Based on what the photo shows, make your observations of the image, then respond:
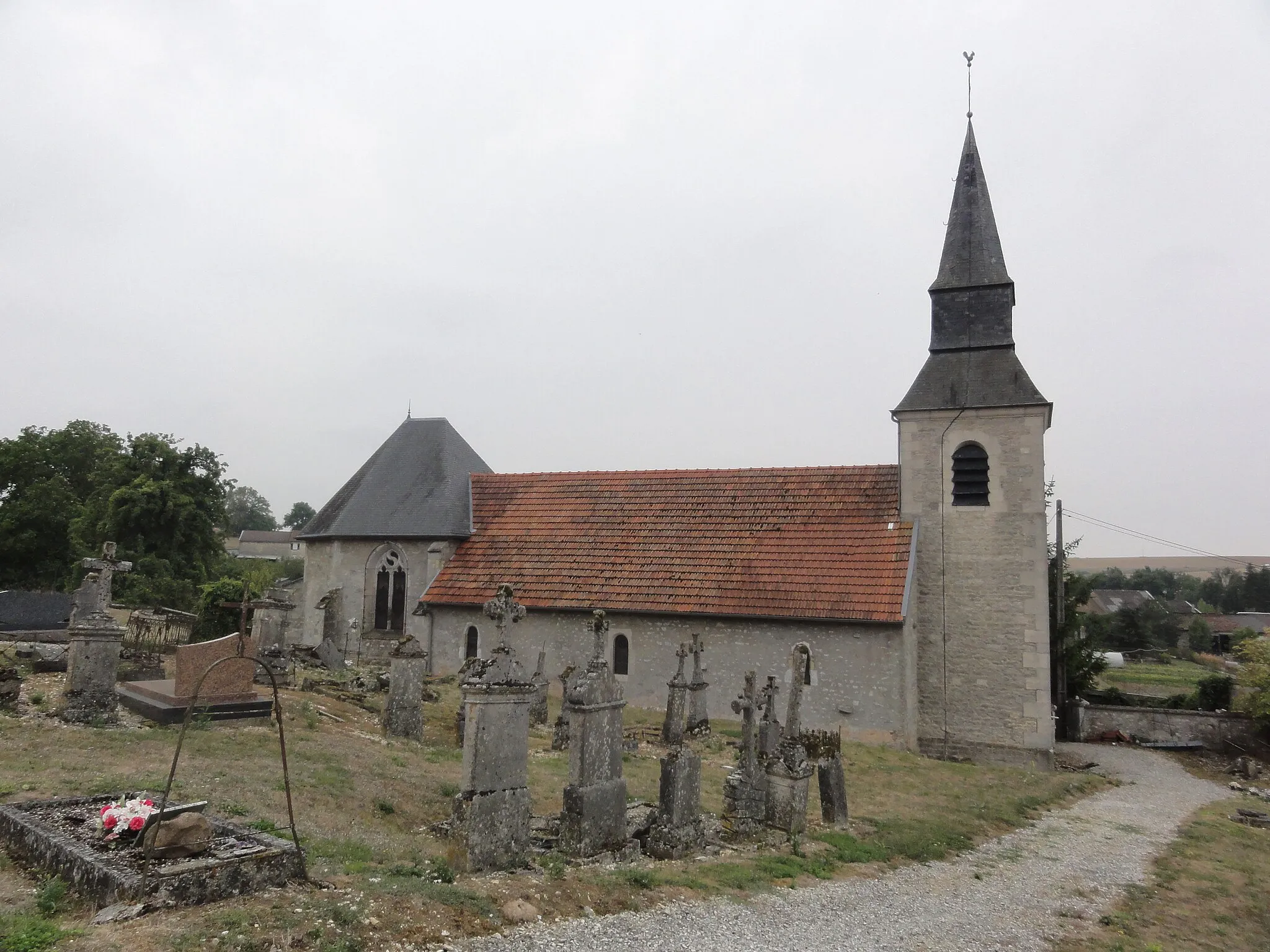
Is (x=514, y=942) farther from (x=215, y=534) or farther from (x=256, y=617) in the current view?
(x=215, y=534)

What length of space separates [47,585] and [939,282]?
39.9 m

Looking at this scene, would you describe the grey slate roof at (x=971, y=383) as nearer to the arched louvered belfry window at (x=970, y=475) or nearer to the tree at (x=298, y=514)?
the arched louvered belfry window at (x=970, y=475)

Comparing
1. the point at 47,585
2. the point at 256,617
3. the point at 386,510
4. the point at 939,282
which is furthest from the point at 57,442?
the point at 939,282

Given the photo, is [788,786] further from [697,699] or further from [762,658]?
[762,658]

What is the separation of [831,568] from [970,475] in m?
4.19

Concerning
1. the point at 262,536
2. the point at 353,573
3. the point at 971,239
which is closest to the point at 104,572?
the point at 353,573

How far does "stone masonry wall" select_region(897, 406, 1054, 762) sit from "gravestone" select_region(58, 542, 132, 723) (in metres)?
16.1

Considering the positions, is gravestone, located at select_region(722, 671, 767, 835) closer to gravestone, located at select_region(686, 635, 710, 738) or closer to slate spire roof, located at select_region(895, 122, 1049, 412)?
gravestone, located at select_region(686, 635, 710, 738)

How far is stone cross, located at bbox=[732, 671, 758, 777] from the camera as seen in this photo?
433 inches

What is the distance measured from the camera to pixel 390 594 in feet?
77.9

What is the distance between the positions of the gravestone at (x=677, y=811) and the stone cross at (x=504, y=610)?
2474 millimetres

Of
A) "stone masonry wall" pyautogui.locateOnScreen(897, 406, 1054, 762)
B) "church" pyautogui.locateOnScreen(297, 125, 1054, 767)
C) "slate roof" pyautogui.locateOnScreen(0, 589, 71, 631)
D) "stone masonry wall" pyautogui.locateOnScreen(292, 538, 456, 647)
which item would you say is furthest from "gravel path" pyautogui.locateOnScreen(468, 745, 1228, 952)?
"slate roof" pyautogui.locateOnScreen(0, 589, 71, 631)

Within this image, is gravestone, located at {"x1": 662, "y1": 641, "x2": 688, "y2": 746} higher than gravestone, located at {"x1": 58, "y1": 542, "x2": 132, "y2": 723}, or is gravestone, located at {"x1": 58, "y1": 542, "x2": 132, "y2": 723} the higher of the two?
gravestone, located at {"x1": 58, "y1": 542, "x2": 132, "y2": 723}

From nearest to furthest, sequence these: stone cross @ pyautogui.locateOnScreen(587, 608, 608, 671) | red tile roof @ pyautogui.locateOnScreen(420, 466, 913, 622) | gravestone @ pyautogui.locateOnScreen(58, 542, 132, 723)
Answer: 1. stone cross @ pyautogui.locateOnScreen(587, 608, 608, 671)
2. gravestone @ pyautogui.locateOnScreen(58, 542, 132, 723)
3. red tile roof @ pyautogui.locateOnScreen(420, 466, 913, 622)
